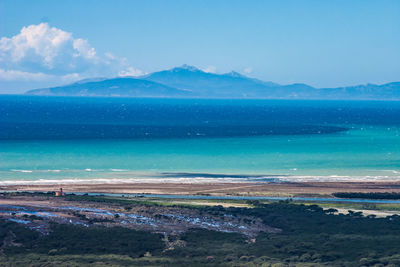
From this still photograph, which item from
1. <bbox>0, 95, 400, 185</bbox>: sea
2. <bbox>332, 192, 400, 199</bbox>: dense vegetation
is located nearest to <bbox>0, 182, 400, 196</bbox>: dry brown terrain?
<bbox>332, 192, 400, 199</bbox>: dense vegetation

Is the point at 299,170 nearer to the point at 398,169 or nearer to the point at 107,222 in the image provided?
the point at 398,169

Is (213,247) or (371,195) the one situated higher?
(371,195)

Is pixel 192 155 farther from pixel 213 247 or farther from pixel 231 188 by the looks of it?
pixel 213 247

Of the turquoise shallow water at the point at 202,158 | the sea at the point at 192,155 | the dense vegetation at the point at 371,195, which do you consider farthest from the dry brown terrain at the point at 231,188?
the turquoise shallow water at the point at 202,158

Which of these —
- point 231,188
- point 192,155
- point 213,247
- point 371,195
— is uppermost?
point 192,155

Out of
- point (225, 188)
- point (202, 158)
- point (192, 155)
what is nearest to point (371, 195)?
point (225, 188)

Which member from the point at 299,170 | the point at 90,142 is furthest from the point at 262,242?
the point at 90,142

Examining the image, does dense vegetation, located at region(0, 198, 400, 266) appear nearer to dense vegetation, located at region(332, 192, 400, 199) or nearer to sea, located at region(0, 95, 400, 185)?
dense vegetation, located at region(332, 192, 400, 199)

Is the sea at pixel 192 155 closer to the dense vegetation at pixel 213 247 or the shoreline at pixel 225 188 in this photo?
the shoreline at pixel 225 188
